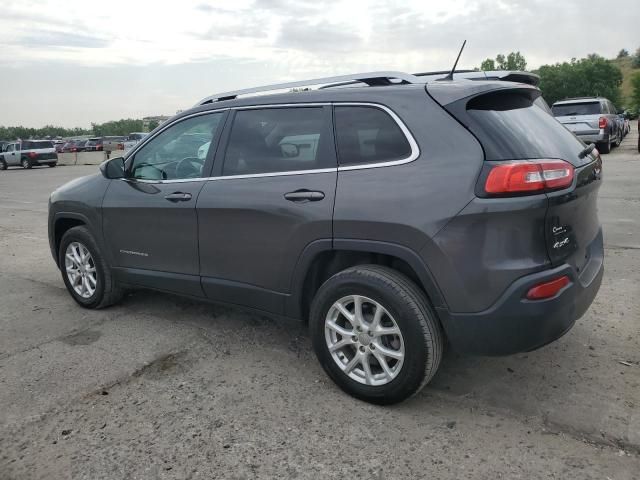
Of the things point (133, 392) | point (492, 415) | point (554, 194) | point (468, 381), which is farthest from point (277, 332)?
point (554, 194)

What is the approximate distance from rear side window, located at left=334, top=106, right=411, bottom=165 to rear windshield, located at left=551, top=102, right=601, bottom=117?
15.3 metres

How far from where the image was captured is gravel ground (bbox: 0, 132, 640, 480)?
2.68m

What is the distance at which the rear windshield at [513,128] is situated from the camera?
2.80 metres

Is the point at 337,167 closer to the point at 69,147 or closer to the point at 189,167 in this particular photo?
the point at 189,167

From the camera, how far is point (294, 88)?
3713mm

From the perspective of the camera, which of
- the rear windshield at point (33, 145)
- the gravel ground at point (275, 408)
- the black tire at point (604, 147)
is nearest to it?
the gravel ground at point (275, 408)

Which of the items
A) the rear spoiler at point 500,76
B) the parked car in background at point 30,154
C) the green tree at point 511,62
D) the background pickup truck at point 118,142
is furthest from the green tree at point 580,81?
the rear spoiler at point 500,76

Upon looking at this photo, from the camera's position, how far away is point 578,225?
3.02 metres

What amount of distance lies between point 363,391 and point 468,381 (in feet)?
2.33

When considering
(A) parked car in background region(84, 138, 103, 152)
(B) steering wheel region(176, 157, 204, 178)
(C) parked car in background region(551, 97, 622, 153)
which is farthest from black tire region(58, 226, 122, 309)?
(A) parked car in background region(84, 138, 103, 152)

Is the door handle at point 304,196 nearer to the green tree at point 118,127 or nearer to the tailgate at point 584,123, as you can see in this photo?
the tailgate at point 584,123

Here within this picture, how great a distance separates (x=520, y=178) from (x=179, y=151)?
2554 mm

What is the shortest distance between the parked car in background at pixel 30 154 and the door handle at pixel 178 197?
31.4 m

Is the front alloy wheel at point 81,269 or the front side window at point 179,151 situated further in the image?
the front alloy wheel at point 81,269
